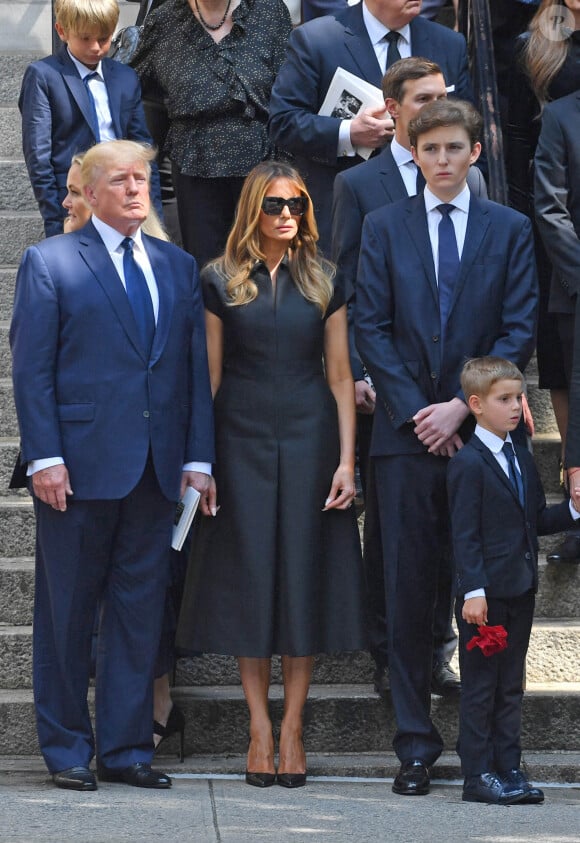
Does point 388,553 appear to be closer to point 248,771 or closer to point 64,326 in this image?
point 248,771

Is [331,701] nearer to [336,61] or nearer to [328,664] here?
[328,664]

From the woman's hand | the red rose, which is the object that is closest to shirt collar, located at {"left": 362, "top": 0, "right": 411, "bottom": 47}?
the woman's hand

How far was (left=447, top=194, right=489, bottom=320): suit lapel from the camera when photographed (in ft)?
17.9

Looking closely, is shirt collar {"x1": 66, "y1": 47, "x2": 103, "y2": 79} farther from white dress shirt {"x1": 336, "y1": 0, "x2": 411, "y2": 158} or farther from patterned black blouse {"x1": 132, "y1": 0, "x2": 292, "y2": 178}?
white dress shirt {"x1": 336, "y1": 0, "x2": 411, "y2": 158}

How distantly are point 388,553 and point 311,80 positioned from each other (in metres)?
1.95

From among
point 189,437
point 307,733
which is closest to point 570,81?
point 189,437

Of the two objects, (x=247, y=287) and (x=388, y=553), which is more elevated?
(x=247, y=287)

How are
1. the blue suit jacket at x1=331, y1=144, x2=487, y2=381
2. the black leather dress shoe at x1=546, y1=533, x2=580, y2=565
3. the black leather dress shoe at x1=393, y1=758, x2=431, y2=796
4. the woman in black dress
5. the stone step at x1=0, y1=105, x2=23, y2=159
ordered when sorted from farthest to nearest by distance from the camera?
the stone step at x1=0, y1=105, x2=23, y2=159 → the black leather dress shoe at x1=546, y1=533, x2=580, y2=565 → the blue suit jacket at x1=331, y1=144, x2=487, y2=381 → the woman in black dress → the black leather dress shoe at x1=393, y1=758, x2=431, y2=796

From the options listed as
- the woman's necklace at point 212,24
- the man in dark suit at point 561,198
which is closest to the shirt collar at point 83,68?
the woman's necklace at point 212,24

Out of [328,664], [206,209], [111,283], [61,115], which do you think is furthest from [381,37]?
[328,664]

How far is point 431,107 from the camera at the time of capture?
18.0 ft

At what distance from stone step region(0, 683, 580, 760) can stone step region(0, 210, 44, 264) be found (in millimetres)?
2616

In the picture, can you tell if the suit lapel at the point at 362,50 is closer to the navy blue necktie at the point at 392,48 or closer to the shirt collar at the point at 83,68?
the navy blue necktie at the point at 392,48

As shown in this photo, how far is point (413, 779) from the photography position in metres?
5.37
